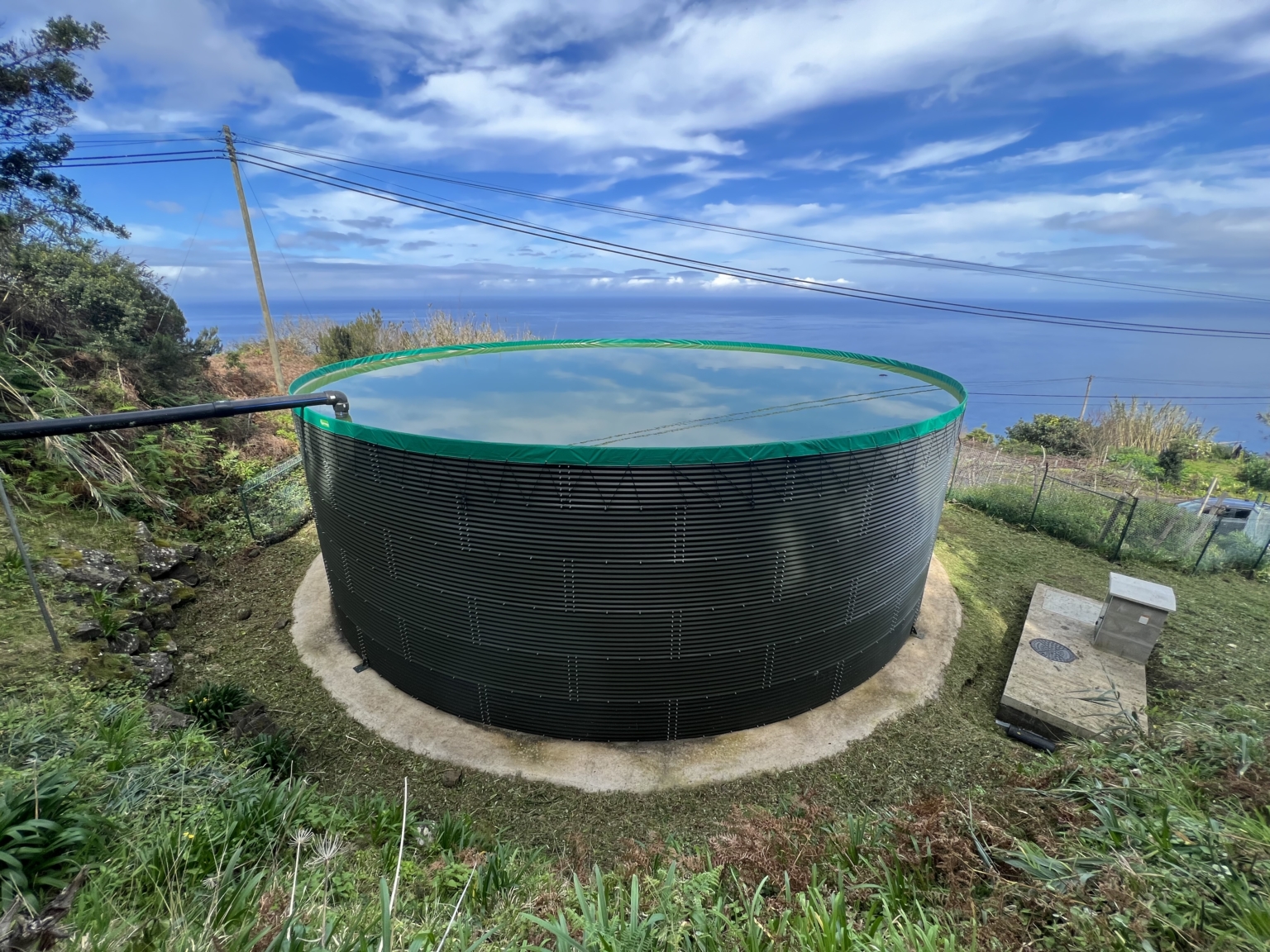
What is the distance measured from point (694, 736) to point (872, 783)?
1938mm

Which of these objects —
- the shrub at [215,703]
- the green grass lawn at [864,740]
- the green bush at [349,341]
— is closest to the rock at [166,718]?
the shrub at [215,703]

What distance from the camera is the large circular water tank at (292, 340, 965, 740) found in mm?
5355

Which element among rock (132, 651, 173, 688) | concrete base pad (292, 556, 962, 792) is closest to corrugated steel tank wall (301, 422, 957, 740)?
concrete base pad (292, 556, 962, 792)

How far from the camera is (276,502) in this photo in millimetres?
11344

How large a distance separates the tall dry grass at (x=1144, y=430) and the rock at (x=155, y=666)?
29859 millimetres

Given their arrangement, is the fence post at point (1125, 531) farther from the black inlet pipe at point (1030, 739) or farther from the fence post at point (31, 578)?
the fence post at point (31, 578)

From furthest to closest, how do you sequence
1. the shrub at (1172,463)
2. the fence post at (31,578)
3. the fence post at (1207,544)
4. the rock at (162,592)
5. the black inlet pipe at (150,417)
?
the shrub at (1172,463), the fence post at (1207,544), the rock at (162,592), the fence post at (31,578), the black inlet pipe at (150,417)

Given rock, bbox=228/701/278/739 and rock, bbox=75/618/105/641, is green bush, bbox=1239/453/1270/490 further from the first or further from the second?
rock, bbox=75/618/105/641

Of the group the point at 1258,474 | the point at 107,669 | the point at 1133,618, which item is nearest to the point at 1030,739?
the point at 1133,618

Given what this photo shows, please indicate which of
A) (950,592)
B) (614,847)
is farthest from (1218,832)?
(950,592)

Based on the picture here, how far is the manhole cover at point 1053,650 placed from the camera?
745 centimetres

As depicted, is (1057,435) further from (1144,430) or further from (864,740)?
(864,740)

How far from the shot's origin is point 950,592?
952 centimetres

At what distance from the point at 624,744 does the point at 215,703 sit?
15.7 feet
